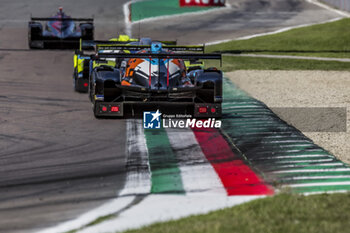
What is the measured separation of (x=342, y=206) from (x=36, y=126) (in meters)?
8.13

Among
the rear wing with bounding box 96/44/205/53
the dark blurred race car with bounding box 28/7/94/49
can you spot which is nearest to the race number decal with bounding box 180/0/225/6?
the dark blurred race car with bounding box 28/7/94/49

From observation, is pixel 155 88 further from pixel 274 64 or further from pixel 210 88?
pixel 274 64

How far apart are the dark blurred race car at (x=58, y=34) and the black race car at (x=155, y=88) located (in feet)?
43.6

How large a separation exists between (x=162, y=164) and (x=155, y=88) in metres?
3.70

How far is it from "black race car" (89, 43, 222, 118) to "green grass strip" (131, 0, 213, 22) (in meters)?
27.3

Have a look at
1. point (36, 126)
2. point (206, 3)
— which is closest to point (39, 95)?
point (36, 126)

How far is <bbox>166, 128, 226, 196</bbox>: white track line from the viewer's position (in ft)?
34.5

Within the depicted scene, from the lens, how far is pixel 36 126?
15.0m

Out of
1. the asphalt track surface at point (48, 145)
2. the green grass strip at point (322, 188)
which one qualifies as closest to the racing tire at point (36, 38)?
the asphalt track surface at point (48, 145)

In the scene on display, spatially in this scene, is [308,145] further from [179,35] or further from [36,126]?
[179,35]

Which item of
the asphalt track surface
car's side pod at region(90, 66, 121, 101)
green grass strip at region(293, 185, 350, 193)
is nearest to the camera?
the asphalt track surface

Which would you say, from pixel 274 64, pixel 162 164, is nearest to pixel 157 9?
pixel 274 64

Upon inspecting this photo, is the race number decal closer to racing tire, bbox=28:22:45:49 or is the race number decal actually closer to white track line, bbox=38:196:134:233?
racing tire, bbox=28:22:45:49

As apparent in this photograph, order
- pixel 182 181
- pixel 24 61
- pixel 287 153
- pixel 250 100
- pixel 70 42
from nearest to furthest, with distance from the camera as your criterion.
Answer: pixel 182 181 < pixel 287 153 < pixel 250 100 < pixel 24 61 < pixel 70 42
